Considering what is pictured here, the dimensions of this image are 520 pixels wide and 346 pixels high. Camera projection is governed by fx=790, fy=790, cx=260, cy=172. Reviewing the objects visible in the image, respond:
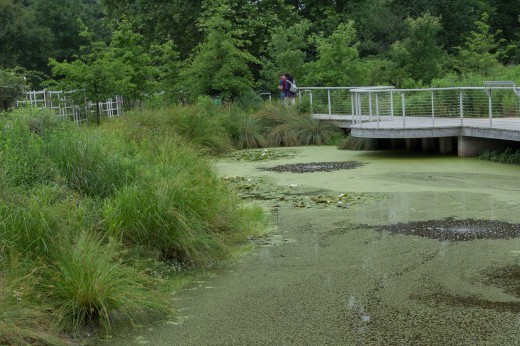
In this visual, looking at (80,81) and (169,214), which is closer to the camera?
(169,214)

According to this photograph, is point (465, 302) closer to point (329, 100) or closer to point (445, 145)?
point (445, 145)

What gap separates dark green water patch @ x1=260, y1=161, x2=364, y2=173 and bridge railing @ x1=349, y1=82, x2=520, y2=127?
159 centimetres

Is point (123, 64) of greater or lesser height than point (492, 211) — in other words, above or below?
above

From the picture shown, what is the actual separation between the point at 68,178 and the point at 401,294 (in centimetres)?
A: 326

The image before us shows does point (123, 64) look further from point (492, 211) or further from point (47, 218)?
point (47, 218)

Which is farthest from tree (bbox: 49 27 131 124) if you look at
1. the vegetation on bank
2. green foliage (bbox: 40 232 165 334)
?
green foliage (bbox: 40 232 165 334)

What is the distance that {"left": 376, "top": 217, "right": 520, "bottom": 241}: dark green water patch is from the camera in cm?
756

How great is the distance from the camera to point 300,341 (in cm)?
489

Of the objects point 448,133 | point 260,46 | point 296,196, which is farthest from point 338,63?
point 296,196

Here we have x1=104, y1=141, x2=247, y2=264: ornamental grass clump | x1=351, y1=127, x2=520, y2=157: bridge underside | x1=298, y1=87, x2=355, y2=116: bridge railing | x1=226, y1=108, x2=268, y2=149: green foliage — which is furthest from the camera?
x1=298, y1=87, x2=355, y2=116: bridge railing

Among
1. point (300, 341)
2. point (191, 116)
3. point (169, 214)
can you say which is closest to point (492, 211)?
point (169, 214)

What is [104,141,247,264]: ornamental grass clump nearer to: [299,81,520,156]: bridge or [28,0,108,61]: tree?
[299,81,520,156]: bridge

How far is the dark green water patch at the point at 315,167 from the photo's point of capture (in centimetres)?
1280

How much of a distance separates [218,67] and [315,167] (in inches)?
280
